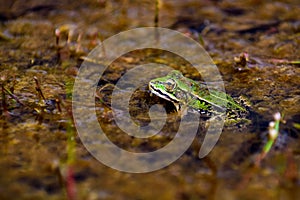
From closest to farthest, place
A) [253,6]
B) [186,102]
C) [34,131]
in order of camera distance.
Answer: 1. [34,131]
2. [186,102]
3. [253,6]

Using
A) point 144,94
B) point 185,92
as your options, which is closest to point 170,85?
point 185,92

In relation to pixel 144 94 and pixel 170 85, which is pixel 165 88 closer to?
pixel 170 85

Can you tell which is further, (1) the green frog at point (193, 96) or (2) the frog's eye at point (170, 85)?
(2) the frog's eye at point (170, 85)

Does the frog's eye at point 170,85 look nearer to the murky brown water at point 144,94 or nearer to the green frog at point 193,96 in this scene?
the green frog at point 193,96

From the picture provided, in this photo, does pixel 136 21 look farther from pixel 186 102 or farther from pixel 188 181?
pixel 188 181

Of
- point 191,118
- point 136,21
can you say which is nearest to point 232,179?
point 191,118

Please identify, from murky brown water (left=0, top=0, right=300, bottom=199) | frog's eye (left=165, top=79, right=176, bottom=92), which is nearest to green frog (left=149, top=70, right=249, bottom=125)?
frog's eye (left=165, top=79, right=176, bottom=92)

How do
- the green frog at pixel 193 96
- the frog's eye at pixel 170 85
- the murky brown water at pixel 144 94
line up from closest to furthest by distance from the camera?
the murky brown water at pixel 144 94 < the green frog at pixel 193 96 < the frog's eye at pixel 170 85

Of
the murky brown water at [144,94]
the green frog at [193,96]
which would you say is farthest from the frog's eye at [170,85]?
the murky brown water at [144,94]
